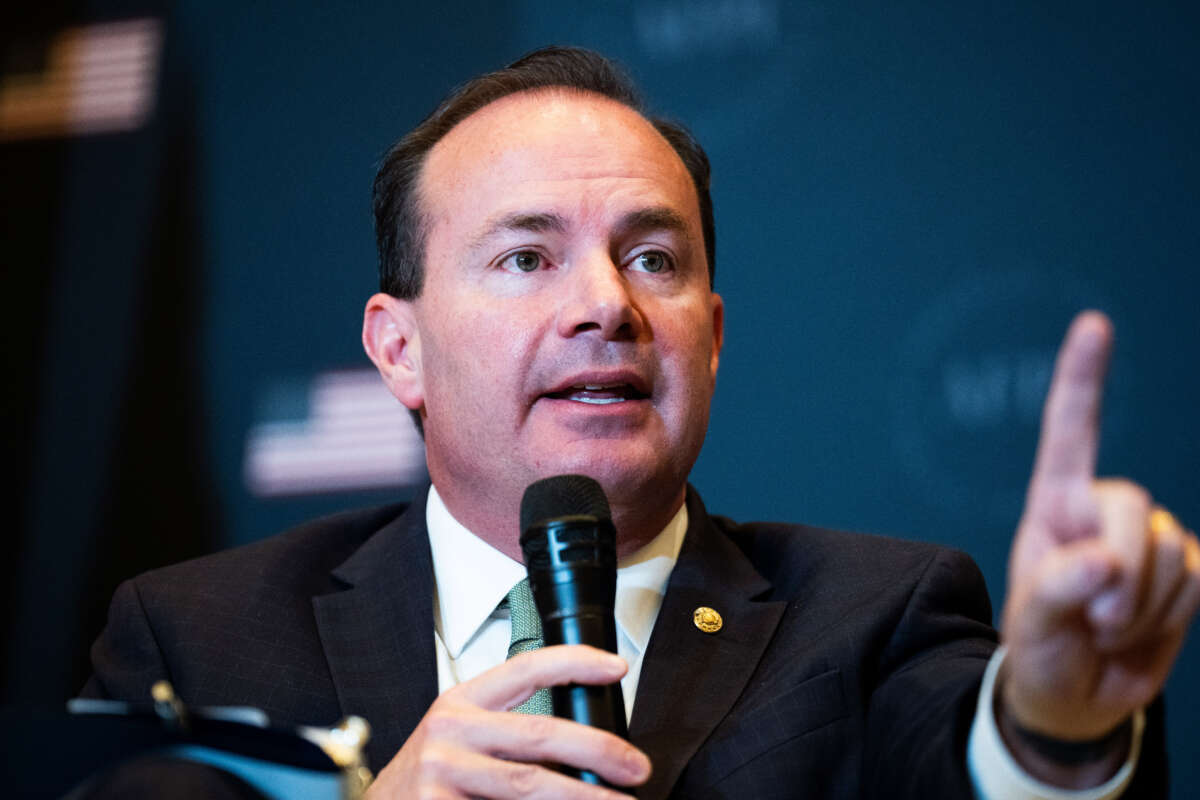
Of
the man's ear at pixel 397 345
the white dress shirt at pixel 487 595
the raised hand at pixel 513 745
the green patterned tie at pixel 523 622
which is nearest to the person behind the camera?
the raised hand at pixel 513 745

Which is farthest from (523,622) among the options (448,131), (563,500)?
(448,131)

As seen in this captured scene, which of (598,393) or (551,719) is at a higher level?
(598,393)

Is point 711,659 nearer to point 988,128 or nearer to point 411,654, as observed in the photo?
point 411,654

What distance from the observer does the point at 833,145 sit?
102 inches

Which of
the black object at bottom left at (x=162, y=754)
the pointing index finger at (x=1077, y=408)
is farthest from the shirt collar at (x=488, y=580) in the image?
the pointing index finger at (x=1077, y=408)

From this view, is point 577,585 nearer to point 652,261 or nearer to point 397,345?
point 652,261

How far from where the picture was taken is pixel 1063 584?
3.03 feet

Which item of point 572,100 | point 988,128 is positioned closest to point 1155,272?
point 988,128

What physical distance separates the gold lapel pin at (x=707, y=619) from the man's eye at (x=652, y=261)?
522 millimetres

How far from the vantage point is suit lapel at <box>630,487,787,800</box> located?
1.58m

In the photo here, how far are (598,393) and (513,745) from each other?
63 centimetres

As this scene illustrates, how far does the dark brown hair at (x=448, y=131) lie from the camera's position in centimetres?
208

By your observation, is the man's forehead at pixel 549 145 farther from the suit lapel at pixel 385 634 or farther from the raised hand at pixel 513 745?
the raised hand at pixel 513 745

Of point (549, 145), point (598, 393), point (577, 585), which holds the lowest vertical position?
point (577, 585)
